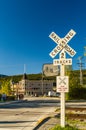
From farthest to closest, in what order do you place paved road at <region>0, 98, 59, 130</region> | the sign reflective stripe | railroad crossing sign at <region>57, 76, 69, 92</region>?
paved road at <region>0, 98, 59, 130</region> < the sign reflective stripe < railroad crossing sign at <region>57, 76, 69, 92</region>

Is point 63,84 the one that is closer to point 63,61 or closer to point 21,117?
point 63,61

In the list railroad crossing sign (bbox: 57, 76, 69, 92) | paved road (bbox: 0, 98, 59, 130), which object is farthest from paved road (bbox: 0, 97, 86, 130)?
railroad crossing sign (bbox: 57, 76, 69, 92)

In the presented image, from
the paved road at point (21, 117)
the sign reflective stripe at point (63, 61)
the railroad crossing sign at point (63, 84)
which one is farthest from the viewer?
the paved road at point (21, 117)

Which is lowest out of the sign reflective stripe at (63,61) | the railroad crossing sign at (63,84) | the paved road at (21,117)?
the paved road at (21,117)

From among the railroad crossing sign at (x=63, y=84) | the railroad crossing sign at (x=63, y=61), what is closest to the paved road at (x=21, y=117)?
the railroad crossing sign at (x=63, y=84)

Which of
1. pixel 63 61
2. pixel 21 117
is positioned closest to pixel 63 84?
pixel 63 61

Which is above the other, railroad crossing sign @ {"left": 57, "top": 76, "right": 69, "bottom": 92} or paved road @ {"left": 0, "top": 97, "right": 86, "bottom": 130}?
railroad crossing sign @ {"left": 57, "top": 76, "right": 69, "bottom": 92}

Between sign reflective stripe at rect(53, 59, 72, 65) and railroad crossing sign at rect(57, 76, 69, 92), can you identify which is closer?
railroad crossing sign at rect(57, 76, 69, 92)

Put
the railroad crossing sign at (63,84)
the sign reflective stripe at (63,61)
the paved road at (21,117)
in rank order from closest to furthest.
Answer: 1. the railroad crossing sign at (63,84)
2. the sign reflective stripe at (63,61)
3. the paved road at (21,117)

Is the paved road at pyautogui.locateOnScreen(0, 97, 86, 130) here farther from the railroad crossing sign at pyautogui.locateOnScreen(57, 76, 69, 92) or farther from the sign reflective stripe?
the sign reflective stripe

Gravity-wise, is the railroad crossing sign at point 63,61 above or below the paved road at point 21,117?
above

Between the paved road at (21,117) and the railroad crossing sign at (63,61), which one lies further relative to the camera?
the paved road at (21,117)

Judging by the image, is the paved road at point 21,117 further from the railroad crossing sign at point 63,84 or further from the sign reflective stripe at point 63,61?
the sign reflective stripe at point 63,61

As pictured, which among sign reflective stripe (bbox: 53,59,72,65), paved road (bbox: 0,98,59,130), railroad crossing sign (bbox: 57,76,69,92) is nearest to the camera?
railroad crossing sign (bbox: 57,76,69,92)
